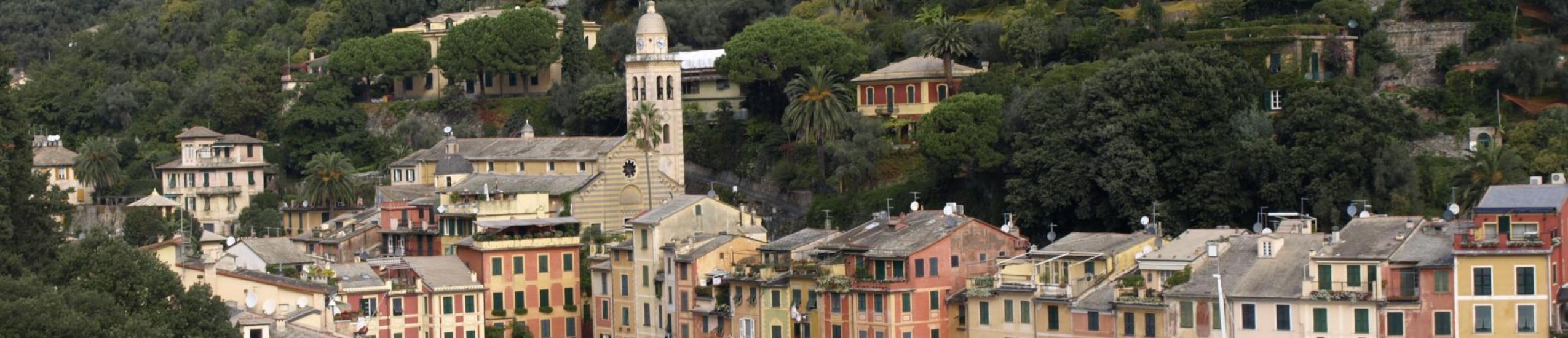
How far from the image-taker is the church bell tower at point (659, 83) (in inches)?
4970

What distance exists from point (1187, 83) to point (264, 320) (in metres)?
32.9

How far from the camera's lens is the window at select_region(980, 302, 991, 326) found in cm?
9006

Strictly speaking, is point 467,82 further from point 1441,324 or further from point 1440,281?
point 1441,324

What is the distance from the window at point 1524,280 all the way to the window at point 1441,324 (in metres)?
1.90

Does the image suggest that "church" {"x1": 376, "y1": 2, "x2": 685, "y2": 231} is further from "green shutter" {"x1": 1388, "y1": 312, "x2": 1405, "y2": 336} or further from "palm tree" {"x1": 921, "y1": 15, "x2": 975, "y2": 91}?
"green shutter" {"x1": 1388, "y1": 312, "x2": 1405, "y2": 336}

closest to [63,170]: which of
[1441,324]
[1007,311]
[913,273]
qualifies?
[913,273]

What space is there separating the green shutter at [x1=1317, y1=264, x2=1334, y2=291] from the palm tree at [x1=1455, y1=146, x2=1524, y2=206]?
9885mm

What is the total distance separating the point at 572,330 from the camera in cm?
11081

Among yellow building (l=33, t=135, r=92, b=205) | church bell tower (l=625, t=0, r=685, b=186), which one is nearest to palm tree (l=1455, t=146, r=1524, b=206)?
church bell tower (l=625, t=0, r=685, b=186)

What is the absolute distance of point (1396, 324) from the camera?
81000 millimetres

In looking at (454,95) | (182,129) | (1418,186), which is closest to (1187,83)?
(1418,186)

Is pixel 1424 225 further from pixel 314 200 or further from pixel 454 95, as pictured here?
pixel 454 95

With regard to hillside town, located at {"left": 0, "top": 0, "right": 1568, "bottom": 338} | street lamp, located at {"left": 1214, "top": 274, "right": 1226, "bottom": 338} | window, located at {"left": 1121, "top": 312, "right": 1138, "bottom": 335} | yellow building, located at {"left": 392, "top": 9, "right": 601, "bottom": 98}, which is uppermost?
yellow building, located at {"left": 392, "top": 9, "right": 601, "bottom": 98}

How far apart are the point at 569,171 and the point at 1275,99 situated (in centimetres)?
3098
